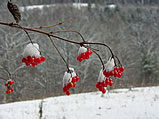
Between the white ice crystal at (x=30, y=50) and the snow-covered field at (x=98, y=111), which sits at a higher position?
the white ice crystal at (x=30, y=50)

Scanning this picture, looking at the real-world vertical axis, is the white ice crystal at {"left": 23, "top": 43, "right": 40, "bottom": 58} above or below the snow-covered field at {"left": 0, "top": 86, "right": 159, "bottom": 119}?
above

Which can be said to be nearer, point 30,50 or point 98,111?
point 30,50

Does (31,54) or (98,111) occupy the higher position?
(31,54)

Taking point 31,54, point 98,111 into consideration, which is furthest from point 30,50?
point 98,111

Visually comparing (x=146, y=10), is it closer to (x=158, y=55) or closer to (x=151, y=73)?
(x=158, y=55)

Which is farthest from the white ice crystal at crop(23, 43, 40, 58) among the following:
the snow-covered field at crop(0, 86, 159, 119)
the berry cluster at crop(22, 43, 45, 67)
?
the snow-covered field at crop(0, 86, 159, 119)

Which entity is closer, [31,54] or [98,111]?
[31,54]

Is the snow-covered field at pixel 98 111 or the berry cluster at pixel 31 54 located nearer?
the berry cluster at pixel 31 54

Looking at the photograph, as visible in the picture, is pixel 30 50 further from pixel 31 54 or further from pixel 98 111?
pixel 98 111

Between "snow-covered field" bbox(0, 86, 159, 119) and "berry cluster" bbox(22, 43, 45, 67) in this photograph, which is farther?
"snow-covered field" bbox(0, 86, 159, 119)

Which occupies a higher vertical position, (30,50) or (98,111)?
(30,50)

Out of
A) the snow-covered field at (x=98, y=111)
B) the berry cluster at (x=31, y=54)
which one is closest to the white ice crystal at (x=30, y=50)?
the berry cluster at (x=31, y=54)

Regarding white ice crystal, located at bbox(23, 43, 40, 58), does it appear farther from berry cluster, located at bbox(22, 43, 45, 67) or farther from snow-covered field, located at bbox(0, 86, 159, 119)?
snow-covered field, located at bbox(0, 86, 159, 119)

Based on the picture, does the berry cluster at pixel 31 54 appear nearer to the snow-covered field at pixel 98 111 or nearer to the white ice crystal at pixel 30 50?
the white ice crystal at pixel 30 50
